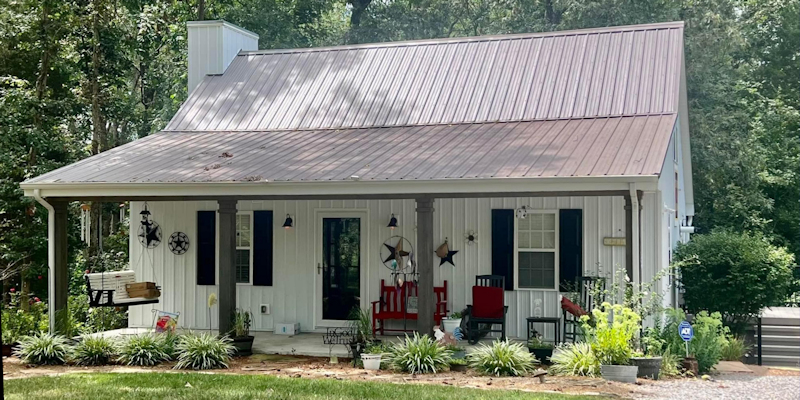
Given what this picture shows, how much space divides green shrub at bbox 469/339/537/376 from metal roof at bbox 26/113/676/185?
6.75 ft

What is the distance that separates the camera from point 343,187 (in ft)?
36.5

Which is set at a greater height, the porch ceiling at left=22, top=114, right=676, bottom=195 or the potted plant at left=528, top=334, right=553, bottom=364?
the porch ceiling at left=22, top=114, right=676, bottom=195

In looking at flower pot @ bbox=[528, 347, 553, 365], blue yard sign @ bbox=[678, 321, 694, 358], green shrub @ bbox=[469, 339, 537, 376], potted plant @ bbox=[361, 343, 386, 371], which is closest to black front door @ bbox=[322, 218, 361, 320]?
potted plant @ bbox=[361, 343, 386, 371]

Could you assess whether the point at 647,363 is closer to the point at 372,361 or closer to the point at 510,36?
Result: the point at 372,361

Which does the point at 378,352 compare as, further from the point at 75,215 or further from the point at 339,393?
the point at 75,215

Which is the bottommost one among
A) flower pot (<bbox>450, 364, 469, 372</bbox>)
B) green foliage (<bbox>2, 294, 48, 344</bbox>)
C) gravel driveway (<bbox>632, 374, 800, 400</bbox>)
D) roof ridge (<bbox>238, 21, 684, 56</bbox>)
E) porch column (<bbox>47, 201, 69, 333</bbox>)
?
gravel driveway (<bbox>632, 374, 800, 400</bbox>)

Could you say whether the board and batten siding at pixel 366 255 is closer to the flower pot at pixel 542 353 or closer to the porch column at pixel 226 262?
the flower pot at pixel 542 353

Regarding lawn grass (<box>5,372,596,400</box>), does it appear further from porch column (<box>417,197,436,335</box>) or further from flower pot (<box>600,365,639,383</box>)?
porch column (<box>417,197,436,335</box>)

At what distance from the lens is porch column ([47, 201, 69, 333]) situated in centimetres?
1230

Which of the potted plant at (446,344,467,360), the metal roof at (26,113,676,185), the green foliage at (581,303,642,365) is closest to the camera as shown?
the green foliage at (581,303,642,365)

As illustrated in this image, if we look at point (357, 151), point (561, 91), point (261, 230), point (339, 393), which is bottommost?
point (339, 393)

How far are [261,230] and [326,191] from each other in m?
3.19

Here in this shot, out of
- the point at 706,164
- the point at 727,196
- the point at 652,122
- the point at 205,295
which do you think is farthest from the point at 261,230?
the point at 727,196

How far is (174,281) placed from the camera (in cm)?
1449
